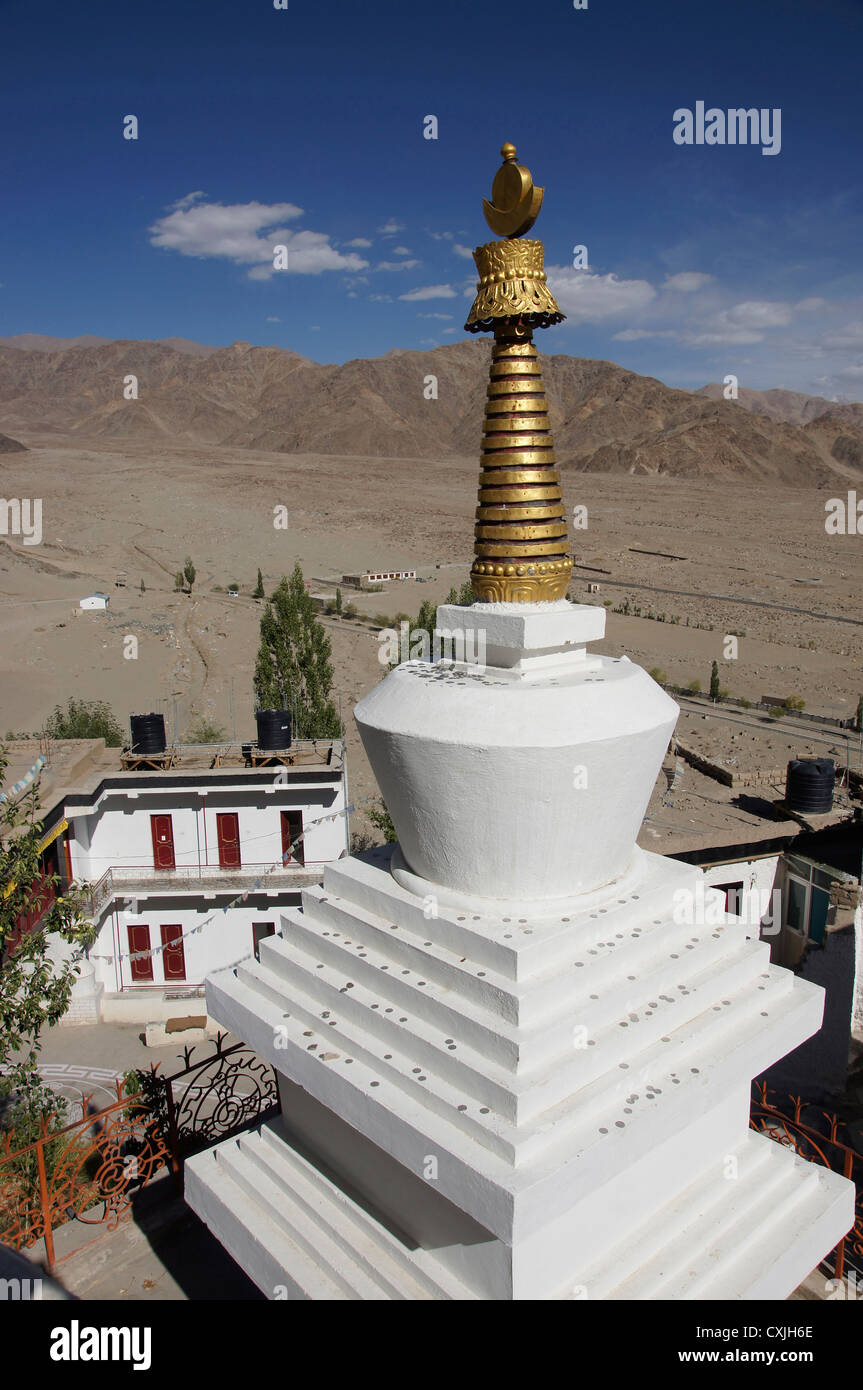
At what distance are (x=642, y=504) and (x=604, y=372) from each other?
88693 millimetres

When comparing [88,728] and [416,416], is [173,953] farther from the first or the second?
[416,416]

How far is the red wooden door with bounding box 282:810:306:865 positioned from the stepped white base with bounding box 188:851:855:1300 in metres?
8.40

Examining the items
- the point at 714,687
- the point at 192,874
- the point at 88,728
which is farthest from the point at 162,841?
the point at 714,687

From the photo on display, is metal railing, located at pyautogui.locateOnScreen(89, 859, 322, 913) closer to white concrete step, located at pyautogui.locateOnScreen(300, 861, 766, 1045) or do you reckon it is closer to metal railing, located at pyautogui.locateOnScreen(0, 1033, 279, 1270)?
metal railing, located at pyautogui.locateOnScreen(0, 1033, 279, 1270)

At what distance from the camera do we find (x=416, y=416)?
150375 mm

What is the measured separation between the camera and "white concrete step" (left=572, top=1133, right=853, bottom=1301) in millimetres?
4422

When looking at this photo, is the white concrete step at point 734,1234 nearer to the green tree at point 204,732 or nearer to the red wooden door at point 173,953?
the red wooden door at point 173,953

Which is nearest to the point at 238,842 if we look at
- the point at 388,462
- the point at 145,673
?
the point at 145,673

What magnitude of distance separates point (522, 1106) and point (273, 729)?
35.0 ft

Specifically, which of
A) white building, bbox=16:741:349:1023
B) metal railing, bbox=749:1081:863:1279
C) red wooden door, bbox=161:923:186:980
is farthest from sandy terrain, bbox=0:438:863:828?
metal railing, bbox=749:1081:863:1279

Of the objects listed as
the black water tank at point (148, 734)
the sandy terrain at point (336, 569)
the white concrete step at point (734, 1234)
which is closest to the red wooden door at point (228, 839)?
the black water tank at point (148, 734)

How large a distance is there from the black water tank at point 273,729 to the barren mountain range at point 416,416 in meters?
97.5

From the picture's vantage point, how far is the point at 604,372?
499 ft
